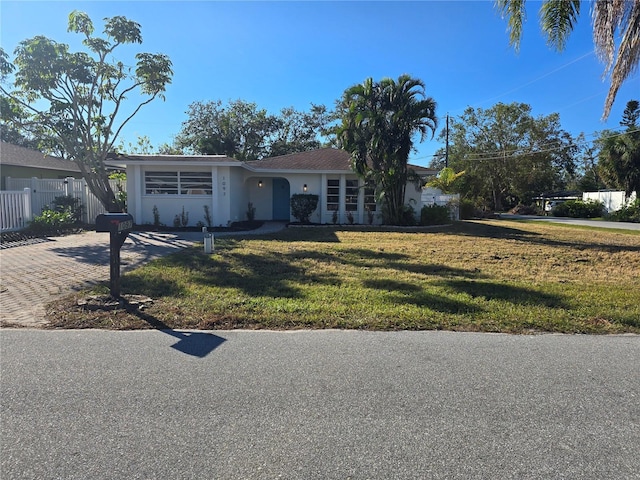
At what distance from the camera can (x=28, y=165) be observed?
795 inches

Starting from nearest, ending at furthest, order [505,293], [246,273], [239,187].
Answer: [505,293], [246,273], [239,187]

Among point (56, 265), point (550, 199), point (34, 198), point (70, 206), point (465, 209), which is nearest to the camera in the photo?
point (56, 265)

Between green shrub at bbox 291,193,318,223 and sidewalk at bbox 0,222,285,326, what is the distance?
5.26 m

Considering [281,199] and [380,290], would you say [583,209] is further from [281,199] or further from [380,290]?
[380,290]

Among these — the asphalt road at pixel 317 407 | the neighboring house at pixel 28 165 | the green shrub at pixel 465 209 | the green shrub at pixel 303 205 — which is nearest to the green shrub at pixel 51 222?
the neighboring house at pixel 28 165

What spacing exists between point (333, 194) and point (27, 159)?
15.6 meters

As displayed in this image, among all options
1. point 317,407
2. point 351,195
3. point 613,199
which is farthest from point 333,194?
point 613,199

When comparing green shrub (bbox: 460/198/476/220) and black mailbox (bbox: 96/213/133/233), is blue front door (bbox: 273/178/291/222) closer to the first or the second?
green shrub (bbox: 460/198/476/220)

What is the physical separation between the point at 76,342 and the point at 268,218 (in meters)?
17.1

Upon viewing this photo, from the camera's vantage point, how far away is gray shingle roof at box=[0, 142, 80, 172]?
19.4 meters

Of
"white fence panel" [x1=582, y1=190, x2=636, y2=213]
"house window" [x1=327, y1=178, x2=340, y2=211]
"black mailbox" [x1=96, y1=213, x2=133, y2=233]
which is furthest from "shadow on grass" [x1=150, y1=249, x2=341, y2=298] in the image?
"white fence panel" [x1=582, y1=190, x2=636, y2=213]

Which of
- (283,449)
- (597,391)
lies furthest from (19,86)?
(597,391)

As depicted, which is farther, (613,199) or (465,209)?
(613,199)

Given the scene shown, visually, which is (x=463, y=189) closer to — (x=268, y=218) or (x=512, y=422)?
(x=268, y=218)
